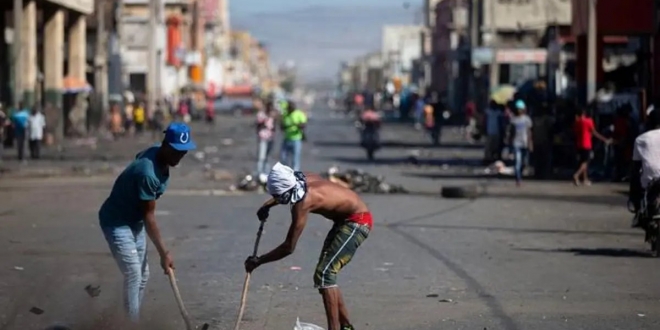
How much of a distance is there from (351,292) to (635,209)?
6.16m

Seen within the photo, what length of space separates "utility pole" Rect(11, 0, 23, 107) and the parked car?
2907 inches

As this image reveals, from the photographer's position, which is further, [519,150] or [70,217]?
[519,150]

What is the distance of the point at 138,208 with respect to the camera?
1057 cm

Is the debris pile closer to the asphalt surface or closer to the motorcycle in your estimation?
the asphalt surface

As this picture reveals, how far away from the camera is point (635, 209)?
19.2 metres

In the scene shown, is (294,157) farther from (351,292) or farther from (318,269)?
(318,269)

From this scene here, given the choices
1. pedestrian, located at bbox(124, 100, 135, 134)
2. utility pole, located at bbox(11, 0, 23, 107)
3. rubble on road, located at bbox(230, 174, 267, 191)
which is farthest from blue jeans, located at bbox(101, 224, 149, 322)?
pedestrian, located at bbox(124, 100, 135, 134)

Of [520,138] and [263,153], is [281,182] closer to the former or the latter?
[520,138]

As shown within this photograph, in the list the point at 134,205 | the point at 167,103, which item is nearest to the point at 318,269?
the point at 134,205

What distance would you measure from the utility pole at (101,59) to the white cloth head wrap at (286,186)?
184ft

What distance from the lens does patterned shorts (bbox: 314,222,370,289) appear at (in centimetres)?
1093

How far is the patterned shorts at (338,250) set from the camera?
10.9 meters

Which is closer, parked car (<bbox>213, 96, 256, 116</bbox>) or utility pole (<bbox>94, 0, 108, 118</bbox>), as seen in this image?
utility pole (<bbox>94, 0, 108, 118</bbox>)

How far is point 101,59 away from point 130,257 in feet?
185
